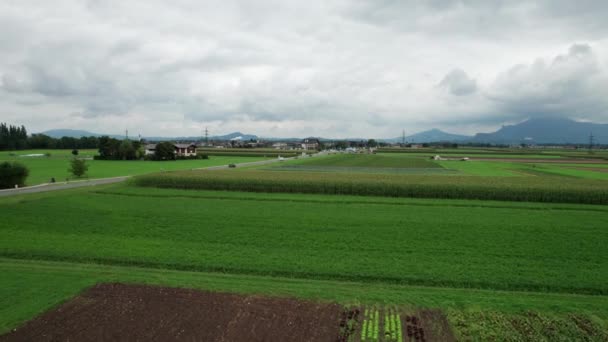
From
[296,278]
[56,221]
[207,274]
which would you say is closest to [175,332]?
[207,274]

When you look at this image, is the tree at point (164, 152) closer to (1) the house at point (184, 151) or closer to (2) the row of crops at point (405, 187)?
(1) the house at point (184, 151)

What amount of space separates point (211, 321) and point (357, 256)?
8325 mm

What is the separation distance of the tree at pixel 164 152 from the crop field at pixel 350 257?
64.9 meters

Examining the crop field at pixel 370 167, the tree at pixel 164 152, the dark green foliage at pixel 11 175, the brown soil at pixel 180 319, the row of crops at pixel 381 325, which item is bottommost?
the row of crops at pixel 381 325

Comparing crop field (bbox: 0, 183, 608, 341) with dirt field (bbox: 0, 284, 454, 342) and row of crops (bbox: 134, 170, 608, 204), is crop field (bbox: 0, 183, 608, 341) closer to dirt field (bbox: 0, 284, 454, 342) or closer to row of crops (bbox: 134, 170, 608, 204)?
dirt field (bbox: 0, 284, 454, 342)

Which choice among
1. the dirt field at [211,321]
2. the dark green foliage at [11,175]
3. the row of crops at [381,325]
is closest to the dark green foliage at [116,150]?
the dark green foliage at [11,175]

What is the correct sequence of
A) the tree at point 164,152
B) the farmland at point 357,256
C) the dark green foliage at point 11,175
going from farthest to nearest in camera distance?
the tree at point 164,152
the dark green foliage at point 11,175
the farmland at point 357,256

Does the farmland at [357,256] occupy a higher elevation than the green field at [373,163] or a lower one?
lower

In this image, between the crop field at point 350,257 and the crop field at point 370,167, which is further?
the crop field at point 370,167

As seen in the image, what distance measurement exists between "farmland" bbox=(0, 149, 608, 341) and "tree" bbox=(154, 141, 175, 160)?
62.0 metres

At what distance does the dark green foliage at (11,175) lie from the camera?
38938mm

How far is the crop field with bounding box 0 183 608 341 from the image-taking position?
38.1ft

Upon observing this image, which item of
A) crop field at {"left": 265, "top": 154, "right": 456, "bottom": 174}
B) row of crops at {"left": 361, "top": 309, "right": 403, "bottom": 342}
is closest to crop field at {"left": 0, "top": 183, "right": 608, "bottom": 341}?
row of crops at {"left": 361, "top": 309, "right": 403, "bottom": 342}

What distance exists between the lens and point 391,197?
33719mm
